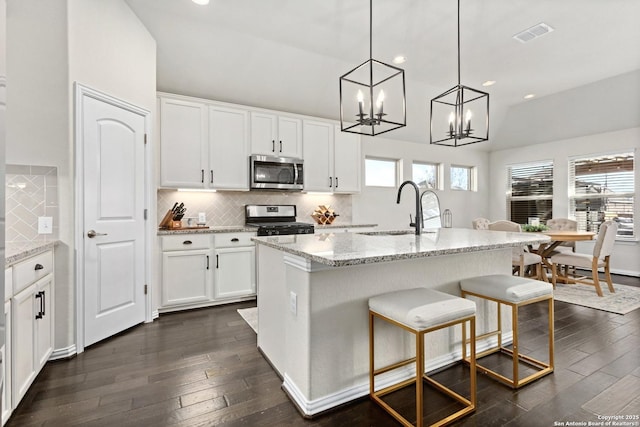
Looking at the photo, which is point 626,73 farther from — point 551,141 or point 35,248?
point 35,248

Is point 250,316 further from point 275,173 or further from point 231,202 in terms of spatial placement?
point 275,173

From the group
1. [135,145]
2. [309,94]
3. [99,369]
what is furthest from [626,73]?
[99,369]

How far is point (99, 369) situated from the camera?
2.32m

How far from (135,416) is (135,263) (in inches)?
66.0

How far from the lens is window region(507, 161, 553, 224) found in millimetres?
6449

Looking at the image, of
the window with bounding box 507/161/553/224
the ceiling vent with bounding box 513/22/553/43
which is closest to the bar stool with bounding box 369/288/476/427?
the ceiling vent with bounding box 513/22/553/43

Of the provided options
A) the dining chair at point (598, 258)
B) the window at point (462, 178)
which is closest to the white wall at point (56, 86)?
the dining chair at point (598, 258)

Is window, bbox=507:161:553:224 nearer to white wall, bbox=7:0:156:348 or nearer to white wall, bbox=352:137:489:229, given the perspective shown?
white wall, bbox=352:137:489:229

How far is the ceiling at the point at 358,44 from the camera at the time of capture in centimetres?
315

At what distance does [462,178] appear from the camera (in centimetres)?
714

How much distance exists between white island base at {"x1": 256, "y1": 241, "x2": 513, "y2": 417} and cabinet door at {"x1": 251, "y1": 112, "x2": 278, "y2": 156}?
2.32m

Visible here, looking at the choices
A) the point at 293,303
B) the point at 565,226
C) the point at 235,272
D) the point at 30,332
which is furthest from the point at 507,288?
the point at 565,226

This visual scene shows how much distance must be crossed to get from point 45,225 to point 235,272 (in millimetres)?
1929

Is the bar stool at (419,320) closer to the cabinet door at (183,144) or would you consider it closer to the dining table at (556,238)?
the cabinet door at (183,144)
